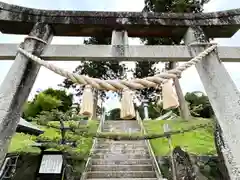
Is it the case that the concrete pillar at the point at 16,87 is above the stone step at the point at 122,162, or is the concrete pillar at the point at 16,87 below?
below

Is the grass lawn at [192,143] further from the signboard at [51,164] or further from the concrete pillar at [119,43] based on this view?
the concrete pillar at [119,43]

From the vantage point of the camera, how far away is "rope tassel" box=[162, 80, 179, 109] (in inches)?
85.9

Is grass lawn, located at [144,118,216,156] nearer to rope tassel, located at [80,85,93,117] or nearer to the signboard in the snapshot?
the signboard

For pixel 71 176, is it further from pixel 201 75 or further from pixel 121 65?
pixel 121 65

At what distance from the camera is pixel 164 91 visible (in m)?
2.24

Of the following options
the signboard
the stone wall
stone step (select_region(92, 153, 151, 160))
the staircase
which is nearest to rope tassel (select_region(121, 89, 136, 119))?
the signboard

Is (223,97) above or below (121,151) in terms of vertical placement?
below

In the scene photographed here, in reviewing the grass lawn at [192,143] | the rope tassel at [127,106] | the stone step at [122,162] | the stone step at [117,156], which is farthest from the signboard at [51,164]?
the rope tassel at [127,106]

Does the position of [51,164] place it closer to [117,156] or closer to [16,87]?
[117,156]

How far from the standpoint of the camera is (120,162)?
22.8ft

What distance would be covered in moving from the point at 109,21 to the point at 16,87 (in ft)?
4.50

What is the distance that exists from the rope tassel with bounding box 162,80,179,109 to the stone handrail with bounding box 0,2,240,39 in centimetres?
90

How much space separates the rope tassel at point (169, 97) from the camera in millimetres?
2183

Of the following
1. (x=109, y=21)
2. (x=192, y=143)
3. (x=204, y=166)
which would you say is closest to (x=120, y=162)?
(x=204, y=166)
